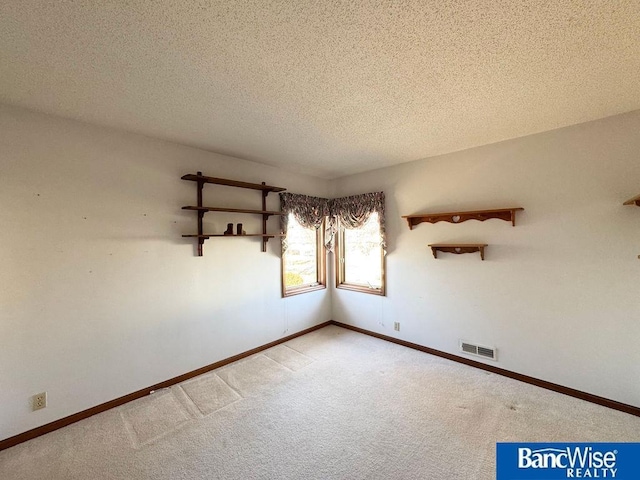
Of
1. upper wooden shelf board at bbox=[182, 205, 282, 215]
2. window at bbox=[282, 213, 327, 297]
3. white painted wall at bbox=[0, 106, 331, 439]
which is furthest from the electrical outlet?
window at bbox=[282, 213, 327, 297]

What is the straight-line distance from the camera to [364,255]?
410cm

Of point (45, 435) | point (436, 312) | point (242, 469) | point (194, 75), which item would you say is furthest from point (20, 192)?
point (436, 312)

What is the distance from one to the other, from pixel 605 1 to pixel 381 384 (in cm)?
296

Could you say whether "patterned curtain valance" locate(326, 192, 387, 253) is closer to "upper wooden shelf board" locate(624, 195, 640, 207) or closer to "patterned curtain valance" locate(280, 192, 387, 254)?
"patterned curtain valance" locate(280, 192, 387, 254)

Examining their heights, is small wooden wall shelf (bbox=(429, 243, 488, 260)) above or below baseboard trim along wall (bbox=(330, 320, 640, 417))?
above

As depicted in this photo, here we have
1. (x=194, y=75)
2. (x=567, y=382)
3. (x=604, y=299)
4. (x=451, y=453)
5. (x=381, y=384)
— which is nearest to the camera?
(x=194, y=75)

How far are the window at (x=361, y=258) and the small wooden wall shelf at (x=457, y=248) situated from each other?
75 centimetres

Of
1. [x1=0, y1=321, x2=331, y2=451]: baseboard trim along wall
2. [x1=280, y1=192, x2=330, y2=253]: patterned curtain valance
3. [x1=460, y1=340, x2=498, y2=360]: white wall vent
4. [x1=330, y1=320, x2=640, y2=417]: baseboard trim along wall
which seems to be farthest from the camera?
[x1=280, y1=192, x2=330, y2=253]: patterned curtain valance

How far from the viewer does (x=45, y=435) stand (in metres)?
2.00

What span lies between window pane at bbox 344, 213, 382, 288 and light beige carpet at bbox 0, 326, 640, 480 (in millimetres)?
1451

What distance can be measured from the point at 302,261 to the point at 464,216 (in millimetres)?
→ 2318

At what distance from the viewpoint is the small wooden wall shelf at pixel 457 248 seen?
285cm

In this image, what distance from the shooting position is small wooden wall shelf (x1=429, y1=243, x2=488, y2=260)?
2.85 m

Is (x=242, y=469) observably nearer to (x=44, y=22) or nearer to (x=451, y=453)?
(x=451, y=453)
